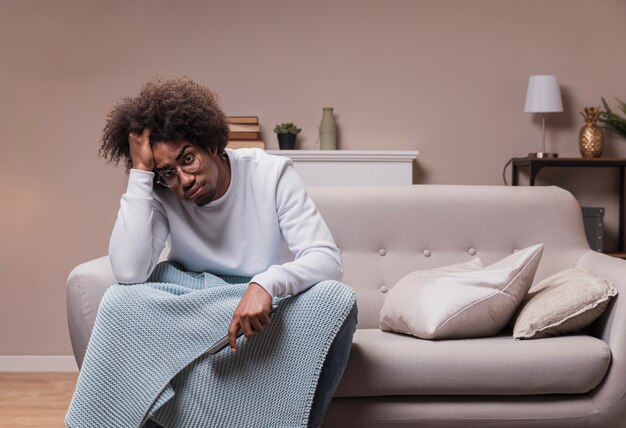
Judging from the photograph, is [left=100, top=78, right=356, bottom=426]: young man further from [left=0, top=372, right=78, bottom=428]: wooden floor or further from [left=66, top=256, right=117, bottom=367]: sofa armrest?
[left=0, top=372, right=78, bottom=428]: wooden floor

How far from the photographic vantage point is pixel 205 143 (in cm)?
208

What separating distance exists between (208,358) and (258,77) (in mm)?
2345

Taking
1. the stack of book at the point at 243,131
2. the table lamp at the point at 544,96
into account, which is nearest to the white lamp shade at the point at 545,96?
the table lamp at the point at 544,96

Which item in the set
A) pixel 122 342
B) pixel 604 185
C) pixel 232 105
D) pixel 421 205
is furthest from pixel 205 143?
pixel 604 185

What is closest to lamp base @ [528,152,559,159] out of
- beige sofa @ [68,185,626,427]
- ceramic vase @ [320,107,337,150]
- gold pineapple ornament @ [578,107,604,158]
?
gold pineapple ornament @ [578,107,604,158]

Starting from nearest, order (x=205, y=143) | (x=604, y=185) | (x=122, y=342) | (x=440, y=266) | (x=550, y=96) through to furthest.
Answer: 1. (x=122, y=342)
2. (x=205, y=143)
3. (x=440, y=266)
4. (x=550, y=96)
5. (x=604, y=185)

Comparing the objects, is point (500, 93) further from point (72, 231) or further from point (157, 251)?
point (157, 251)

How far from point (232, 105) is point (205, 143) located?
1964 millimetres

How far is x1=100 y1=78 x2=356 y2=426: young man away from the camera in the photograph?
6.69 ft

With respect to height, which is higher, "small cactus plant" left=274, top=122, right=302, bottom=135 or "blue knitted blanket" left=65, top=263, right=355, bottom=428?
"small cactus plant" left=274, top=122, right=302, bottom=135

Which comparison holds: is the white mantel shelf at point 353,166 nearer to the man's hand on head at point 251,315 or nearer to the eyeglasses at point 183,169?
the eyeglasses at point 183,169

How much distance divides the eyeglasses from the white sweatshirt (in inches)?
1.7

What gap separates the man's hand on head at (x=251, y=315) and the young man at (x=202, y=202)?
140 mm

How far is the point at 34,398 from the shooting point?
3.49m
